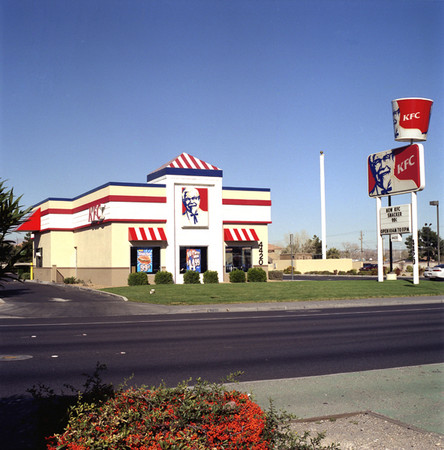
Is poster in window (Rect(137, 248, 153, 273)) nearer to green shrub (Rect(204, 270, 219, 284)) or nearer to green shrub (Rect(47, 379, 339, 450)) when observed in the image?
green shrub (Rect(204, 270, 219, 284))

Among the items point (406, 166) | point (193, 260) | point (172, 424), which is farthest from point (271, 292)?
point (172, 424)

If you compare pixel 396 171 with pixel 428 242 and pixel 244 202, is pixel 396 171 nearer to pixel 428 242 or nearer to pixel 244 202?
pixel 244 202

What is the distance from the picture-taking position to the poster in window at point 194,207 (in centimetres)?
4069

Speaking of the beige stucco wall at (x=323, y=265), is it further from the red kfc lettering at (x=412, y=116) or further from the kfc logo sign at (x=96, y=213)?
the red kfc lettering at (x=412, y=116)

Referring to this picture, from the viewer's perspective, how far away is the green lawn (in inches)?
1062

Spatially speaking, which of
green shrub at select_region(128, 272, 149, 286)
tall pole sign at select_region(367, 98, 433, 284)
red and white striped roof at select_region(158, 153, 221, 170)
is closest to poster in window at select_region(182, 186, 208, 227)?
red and white striped roof at select_region(158, 153, 221, 170)

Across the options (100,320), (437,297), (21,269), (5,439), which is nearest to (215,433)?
(21,269)

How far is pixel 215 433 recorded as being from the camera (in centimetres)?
478

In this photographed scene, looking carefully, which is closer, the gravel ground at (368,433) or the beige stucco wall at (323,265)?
the gravel ground at (368,433)

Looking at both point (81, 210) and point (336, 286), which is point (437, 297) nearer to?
point (336, 286)

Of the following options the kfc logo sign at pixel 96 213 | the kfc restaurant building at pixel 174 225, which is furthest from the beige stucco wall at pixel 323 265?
the kfc logo sign at pixel 96 213

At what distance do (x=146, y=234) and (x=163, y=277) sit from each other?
3278 millimetres

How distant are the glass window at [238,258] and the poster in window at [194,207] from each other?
325cm

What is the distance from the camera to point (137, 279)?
37.6 metres
